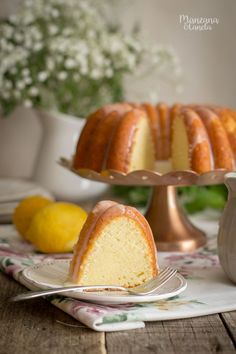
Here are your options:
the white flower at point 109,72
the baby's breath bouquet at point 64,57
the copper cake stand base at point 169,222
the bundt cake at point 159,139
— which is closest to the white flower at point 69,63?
the baby's breath bouquet at point 64,57

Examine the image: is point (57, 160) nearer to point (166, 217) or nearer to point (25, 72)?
point (25, 72)

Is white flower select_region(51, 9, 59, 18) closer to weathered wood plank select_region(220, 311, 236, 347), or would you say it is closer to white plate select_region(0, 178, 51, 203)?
white plate select_region(0, 178, 51, 203)

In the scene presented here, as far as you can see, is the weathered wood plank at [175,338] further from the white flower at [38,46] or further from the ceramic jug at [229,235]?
the white flower at [38,46]

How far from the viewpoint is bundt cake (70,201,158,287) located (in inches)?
47.0

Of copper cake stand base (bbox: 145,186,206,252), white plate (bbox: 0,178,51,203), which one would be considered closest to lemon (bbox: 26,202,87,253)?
copper cake stand base (bbox: 145,186,206,252)

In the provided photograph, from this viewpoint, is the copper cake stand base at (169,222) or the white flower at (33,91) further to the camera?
the white flower at (33,91)

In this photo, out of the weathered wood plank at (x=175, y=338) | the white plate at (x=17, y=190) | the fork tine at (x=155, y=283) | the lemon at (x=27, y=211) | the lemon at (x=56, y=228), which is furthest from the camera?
the white plate at (x=17, y=190)

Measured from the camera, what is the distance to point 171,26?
2400 mm

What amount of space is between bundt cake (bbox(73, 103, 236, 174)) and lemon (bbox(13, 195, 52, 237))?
108mm

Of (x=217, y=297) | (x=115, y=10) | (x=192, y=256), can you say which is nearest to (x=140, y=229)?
(x=217, y=297)

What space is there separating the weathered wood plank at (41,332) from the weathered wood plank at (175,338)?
29mm

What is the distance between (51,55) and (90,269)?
1.08 metres

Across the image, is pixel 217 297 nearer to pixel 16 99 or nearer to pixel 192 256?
pixel 192 256

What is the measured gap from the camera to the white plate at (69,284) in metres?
1.15
